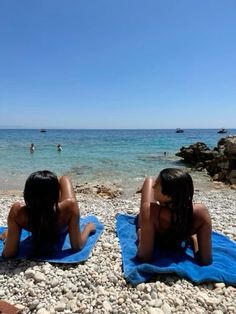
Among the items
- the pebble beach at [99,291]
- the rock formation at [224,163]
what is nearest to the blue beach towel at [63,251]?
the pebble beach at [99,291]

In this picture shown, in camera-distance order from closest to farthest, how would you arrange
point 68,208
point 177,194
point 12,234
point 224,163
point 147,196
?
1. point 177,194
2. point 12,234
3. point 68,208
4. point 147,196
5. point 224,163

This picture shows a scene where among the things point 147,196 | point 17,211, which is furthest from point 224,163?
point 17,211

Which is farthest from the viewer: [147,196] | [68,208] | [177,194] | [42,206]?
[147,196]

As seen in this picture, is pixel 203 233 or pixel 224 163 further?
pixel 224 163

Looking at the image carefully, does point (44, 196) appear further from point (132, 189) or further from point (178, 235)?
point (132, 189)

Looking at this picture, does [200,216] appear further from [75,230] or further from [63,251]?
[63,251]

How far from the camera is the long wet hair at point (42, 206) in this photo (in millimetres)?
3514

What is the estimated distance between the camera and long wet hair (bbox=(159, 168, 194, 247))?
3461 millimetres

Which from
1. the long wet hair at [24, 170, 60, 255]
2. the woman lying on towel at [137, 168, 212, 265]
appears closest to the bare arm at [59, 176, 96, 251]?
the long wet hair at [24, 170, 60, 255]

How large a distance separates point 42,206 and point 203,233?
1.93 m

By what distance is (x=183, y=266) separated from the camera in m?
3.55

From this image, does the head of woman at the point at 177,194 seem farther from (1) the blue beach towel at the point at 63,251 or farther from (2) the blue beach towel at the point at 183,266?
(1) the blue beach towel at the point at 63,251

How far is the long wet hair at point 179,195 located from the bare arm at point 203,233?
10cm

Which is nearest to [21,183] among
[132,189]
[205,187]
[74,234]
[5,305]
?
[132,189]
